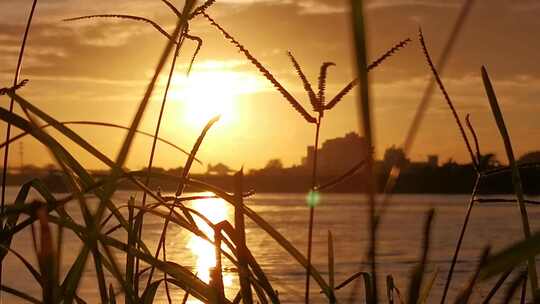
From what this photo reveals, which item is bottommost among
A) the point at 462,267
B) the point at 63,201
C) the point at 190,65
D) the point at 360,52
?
the point at 462,267

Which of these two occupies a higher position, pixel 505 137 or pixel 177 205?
pixel 505 137

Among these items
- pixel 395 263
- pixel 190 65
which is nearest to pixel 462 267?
pixel 395 263

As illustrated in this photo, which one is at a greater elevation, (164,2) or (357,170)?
(164,2)

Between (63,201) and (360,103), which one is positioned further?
(63,201)

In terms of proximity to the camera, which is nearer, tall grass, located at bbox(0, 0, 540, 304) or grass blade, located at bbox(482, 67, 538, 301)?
tall grass, located at bbox(0, 0, 540, 304)

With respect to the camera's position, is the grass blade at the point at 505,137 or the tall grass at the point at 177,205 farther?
the grass blade at the point at 505,137

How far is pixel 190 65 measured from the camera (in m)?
1.96

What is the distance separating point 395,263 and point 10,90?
3255 centimetres

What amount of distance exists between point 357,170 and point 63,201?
0.43 metres

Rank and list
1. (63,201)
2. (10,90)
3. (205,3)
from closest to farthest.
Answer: (63,201)
(10,90)
(205,3)

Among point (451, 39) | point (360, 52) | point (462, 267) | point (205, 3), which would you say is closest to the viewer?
point (360, 52)

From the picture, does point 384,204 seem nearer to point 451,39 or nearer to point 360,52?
point 451,39

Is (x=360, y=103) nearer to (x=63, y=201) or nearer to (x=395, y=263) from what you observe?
(x=63, y=201)

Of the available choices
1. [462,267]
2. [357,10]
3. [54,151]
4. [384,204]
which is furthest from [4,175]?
[462,267]
